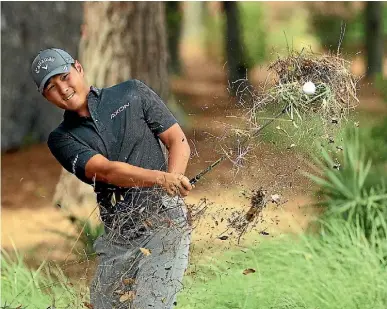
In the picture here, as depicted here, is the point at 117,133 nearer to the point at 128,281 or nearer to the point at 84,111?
the point at 84,111

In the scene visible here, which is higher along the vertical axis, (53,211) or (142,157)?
(142,157)

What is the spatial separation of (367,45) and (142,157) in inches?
691

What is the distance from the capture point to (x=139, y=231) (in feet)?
16.0

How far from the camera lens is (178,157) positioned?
16.0 feet

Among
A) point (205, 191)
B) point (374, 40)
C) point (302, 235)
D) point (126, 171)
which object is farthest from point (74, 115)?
point (374, 40)

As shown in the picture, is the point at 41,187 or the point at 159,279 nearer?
the point at 159,279

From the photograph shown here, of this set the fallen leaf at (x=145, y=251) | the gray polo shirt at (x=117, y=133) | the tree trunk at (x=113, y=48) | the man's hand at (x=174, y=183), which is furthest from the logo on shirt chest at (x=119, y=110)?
the tree trunk at (x=113, y=48)

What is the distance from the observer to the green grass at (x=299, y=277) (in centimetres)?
571

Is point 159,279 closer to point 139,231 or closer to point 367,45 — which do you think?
point 139,231

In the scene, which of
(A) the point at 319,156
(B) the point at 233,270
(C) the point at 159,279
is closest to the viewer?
(C) the point at 159,279

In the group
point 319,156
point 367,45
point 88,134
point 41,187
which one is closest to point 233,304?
point 88,134

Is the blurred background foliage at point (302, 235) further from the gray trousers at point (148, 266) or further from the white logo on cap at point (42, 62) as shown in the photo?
the white logo on cap at point (42, 62)

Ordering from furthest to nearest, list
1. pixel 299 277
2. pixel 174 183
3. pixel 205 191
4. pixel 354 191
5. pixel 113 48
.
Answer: pixel 113 48 < pixel 354 191 < pixel 299 277 < pixel 205 191 < pixel 174 183

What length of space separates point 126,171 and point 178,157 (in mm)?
295
